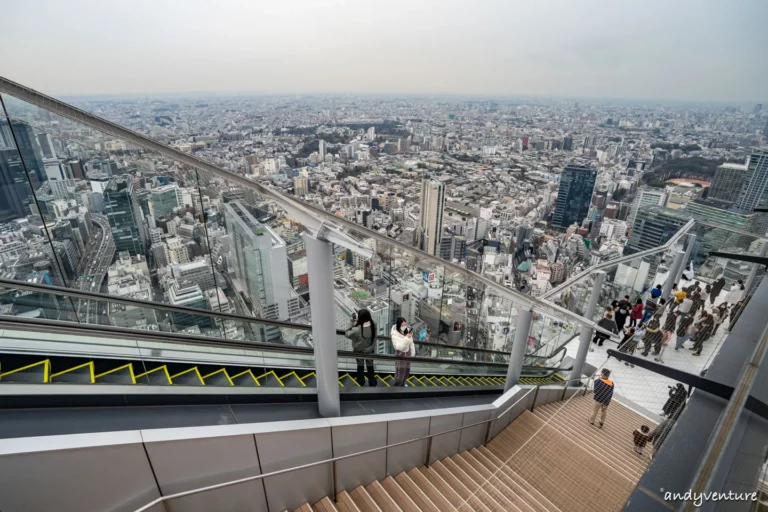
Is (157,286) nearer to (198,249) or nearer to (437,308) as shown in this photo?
(198,249)

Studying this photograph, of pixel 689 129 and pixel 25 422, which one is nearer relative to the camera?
pixel 25 422

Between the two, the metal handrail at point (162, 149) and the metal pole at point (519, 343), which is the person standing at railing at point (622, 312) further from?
the metal handrail at point (162, 149)

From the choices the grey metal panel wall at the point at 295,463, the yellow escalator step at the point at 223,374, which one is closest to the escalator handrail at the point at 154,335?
the yellow escalator step at the point at 223,374

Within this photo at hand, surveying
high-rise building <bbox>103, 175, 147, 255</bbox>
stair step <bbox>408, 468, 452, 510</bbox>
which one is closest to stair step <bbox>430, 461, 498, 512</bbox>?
stair step <bbox>408, 468, 452, 510</bbox>

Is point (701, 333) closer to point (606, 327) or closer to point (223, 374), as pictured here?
point (606, 327)

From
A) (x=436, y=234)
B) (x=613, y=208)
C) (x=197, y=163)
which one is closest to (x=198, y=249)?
(x=197, y=163)

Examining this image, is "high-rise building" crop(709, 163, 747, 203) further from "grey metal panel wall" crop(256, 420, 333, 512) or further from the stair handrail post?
"grey metal panel wall" crop(256, 420, 333, 512)
